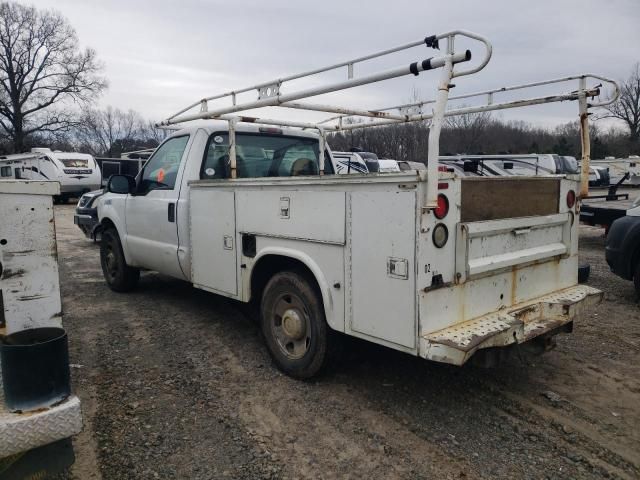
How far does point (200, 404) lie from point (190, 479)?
86 cm

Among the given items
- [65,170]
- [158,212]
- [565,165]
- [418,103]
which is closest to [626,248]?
[418,103]

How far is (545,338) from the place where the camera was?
3.81 meters

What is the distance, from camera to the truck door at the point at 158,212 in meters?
5.21

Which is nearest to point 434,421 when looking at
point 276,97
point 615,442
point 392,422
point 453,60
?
point 392,422

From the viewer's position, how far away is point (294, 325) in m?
3.89

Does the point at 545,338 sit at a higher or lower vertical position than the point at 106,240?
lower

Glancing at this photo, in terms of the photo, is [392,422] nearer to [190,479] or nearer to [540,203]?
[190,479]

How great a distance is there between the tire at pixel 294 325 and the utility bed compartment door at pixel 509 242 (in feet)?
3.60

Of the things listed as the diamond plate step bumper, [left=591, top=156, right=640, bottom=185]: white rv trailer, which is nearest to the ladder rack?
the diamond plate step bumper

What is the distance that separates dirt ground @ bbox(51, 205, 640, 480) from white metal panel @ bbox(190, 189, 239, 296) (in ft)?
2.03

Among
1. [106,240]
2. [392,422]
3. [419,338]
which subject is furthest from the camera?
[106,240]

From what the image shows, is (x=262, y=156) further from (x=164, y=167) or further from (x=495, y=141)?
(x=495, y=141)

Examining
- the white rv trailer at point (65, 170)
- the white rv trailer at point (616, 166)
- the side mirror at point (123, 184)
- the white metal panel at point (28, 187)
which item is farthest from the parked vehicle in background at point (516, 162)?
the white rv trailer at point (65, 170)

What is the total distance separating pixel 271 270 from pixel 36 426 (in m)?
2.37
